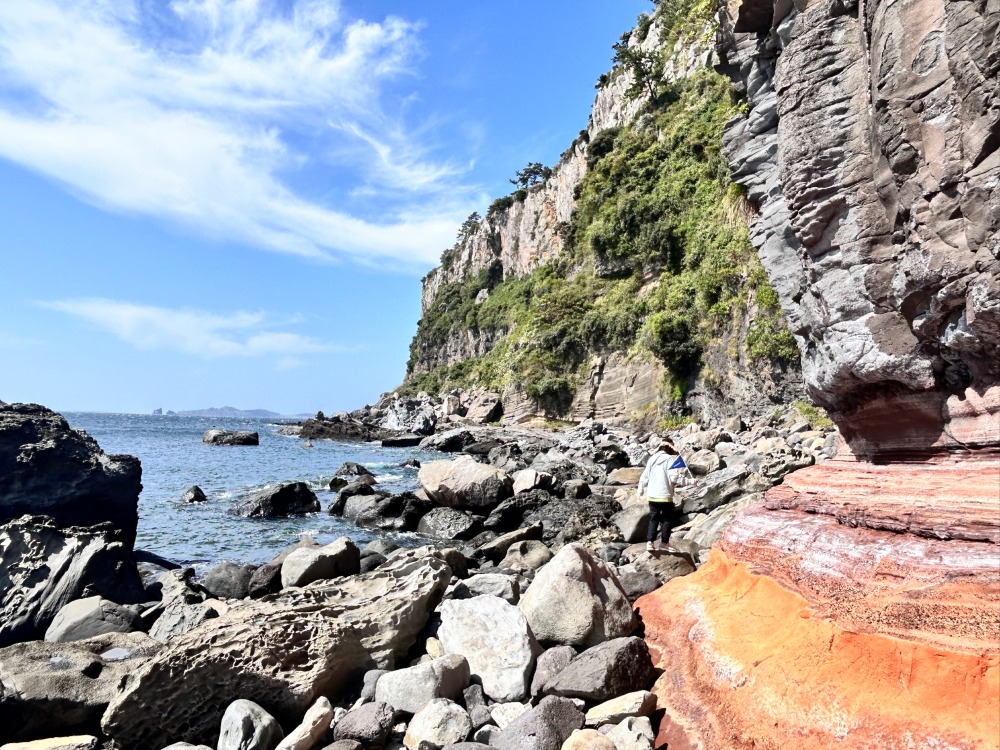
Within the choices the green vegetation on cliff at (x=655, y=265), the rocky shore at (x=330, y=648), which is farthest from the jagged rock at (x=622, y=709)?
the green vegetation on cliff at (x=655, y=265)

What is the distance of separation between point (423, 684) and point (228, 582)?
257 inches

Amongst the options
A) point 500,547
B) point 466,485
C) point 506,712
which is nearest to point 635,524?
point 500,547

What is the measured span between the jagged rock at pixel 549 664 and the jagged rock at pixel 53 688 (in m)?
3.60

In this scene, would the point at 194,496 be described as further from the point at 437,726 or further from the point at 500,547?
the point at 437,726

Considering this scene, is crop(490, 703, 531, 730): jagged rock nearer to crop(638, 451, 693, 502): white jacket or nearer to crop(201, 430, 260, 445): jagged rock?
crop(638, 451, 693, 502): white jacket

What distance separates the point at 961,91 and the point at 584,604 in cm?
504

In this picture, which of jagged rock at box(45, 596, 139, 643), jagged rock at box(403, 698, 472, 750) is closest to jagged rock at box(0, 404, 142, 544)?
jagged rock at box(45, 596, 139, 643)

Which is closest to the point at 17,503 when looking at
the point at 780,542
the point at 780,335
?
the point at 780,542

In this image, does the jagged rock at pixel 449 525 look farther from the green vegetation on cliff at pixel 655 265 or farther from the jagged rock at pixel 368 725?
the green vegetation on cliff at pixel 655 265

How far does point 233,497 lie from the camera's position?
856 inches

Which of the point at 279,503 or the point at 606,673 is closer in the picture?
the point at 606,673

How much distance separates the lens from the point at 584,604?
579 centimetres

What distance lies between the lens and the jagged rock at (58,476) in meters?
11.9

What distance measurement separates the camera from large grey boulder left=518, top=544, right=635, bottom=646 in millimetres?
5707
